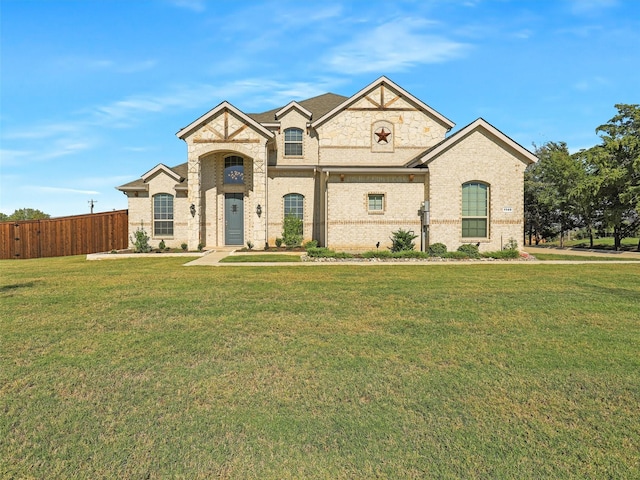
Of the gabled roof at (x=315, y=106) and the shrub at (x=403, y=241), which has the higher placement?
the gabled roof at (x=315, y=106)

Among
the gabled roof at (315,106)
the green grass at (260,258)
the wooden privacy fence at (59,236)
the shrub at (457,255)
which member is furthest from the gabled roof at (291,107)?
the shrub at (457,255)

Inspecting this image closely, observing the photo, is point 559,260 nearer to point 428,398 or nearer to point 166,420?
point 428,398

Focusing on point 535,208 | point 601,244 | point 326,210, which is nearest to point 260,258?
point 326,210

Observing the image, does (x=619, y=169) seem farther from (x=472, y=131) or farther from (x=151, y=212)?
(x=151, y=212)

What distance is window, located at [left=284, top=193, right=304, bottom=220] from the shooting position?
77.8 ft

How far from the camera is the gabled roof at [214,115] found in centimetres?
2139

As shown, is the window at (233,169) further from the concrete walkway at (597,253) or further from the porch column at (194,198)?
the concrete walkway at (597,253)

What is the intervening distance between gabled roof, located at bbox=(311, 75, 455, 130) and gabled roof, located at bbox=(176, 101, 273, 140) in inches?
139

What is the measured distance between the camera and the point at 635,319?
704cm

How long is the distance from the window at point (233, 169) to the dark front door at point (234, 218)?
822 mm

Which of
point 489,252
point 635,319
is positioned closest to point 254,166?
point 489,252

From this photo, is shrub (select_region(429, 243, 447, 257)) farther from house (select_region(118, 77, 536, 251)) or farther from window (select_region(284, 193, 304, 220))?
window (select_region(284, 193, 304, 220))

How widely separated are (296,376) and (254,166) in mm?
18474

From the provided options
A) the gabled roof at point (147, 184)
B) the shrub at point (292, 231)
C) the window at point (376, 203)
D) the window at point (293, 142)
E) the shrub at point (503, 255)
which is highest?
the window at point (293, 142)
